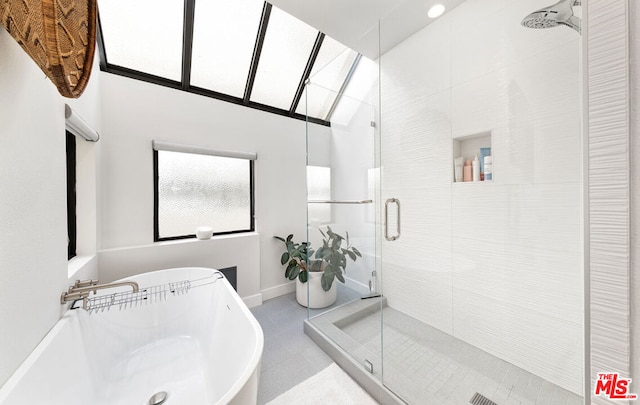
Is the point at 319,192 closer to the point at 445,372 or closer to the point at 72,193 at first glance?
the point at 445,372

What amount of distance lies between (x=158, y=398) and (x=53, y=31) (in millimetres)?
1771

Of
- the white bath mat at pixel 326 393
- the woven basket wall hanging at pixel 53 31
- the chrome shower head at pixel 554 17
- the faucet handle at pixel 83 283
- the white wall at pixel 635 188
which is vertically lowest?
the white bath mat at pixel 326 393

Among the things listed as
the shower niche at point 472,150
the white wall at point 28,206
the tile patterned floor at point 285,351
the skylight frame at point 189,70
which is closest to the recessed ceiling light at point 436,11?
the skylight frame at point 189,70

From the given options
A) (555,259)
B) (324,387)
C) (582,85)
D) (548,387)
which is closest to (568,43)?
(582,85)

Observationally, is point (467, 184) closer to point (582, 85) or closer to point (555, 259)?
point (555, 259)

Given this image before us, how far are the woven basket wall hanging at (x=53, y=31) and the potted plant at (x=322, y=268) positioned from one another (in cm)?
213

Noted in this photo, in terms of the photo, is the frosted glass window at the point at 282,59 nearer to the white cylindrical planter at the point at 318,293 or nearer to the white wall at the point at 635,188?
the white cylindrical planter at the point at 318,293

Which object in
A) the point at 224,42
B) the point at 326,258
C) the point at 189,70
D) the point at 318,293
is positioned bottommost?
the point at 318,293

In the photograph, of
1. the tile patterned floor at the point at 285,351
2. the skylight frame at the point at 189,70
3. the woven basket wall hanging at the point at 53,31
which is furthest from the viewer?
the skylight frame at the point at 189,70

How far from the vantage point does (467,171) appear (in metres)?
1.81

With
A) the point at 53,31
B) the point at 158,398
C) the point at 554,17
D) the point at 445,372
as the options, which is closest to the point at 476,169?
the point at 554,17

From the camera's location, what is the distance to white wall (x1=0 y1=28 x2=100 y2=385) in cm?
84

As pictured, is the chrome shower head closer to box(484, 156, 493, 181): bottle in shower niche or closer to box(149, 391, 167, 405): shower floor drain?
box(484, 156, 493, 181): bottle in shower niche

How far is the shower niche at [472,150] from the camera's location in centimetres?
170
